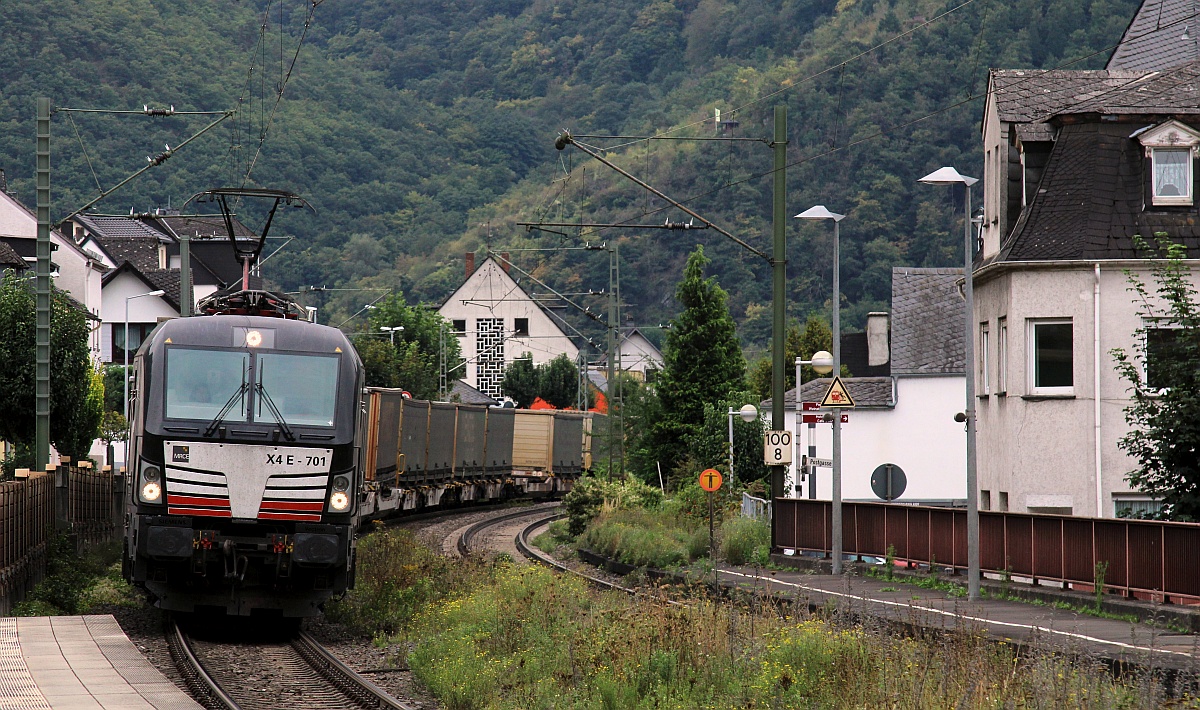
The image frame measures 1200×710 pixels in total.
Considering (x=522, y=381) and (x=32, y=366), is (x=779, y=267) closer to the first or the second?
(x=32, y=366)

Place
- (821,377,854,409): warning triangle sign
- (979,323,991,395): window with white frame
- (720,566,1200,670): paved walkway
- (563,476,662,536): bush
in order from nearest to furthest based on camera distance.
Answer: (720,566,1200,670): paved walkway, (821,377,854,409): warning triangle sign, (979,323,991,395): window with white frame, (563,476,662,536): bush

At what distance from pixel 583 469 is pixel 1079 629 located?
48.1 m

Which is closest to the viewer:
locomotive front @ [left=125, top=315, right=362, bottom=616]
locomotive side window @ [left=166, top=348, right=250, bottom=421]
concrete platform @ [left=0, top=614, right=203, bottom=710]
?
concrete platform @ [left=0, top=614, right=203, bottom=710]

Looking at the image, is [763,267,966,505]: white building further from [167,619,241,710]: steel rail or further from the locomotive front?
[167,619,241,710]: steel rail

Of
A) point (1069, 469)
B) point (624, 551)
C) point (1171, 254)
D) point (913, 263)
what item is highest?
point (913, 263)

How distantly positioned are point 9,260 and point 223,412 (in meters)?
33.9

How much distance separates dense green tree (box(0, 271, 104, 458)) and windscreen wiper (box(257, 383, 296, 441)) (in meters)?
19.5

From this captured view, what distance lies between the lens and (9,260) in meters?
45.8

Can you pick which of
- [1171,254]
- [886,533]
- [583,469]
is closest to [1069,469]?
[886,533]

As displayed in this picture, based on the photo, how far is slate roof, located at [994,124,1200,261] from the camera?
24719 mm

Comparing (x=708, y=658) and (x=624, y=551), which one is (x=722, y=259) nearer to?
(x=624, y=551)

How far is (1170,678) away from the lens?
11.0 meters

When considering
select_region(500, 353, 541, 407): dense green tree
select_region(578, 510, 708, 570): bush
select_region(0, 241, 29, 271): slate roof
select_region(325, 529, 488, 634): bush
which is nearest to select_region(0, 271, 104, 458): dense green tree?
select_region(0, 241, 29, 271): slate roof

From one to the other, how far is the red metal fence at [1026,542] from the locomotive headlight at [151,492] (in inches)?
428
